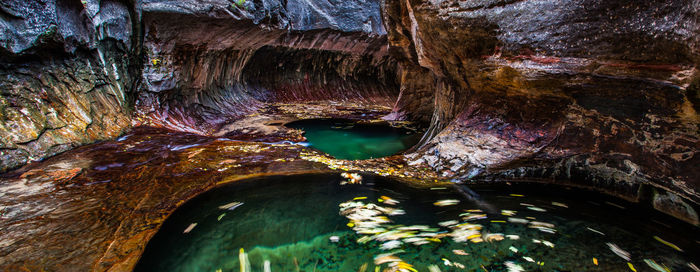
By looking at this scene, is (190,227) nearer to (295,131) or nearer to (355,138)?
(295,131)

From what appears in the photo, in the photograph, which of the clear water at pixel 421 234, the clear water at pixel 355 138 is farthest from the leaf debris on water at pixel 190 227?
the clear water at pixel 355 138

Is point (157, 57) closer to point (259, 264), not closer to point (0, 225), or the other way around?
point (0, 225)

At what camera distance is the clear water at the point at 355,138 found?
7598mm

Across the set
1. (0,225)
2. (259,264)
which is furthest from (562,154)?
(0,225)

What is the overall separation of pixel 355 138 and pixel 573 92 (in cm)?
560

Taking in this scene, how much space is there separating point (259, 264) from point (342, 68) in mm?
15306

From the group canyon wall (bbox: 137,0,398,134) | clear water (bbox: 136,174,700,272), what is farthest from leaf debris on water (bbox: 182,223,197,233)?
canyon wall (bbox: 137,0,398,134)

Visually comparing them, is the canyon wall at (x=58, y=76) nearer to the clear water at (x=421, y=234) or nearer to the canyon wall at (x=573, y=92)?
the clear water at (x=421, y=234)

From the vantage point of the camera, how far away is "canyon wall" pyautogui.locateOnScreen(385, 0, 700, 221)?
3189mm

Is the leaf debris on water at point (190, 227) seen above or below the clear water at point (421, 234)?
below

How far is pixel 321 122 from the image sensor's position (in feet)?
35.7

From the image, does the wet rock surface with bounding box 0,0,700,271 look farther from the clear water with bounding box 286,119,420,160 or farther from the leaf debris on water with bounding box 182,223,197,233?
the clear water with bounding box 286,119,420,160

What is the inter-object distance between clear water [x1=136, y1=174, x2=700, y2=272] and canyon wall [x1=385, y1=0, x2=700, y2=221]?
1.62 ft

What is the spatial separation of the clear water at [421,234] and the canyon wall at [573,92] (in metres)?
0.49
